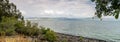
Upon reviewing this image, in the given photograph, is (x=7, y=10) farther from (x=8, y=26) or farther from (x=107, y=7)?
(x=107, y=7)

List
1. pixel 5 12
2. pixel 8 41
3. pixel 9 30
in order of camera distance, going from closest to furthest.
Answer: pixel 8 41
pixel 9 30
pixel 5 12

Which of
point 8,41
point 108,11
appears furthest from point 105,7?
point 8,41

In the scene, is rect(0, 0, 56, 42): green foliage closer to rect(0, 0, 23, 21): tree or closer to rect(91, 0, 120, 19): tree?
rect(0, 0, 23, 21): tree

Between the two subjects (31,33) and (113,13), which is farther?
(31,33)

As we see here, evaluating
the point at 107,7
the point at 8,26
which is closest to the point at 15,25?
the point at 8,26

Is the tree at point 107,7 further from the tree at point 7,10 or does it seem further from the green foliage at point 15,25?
the tree at point 7,10

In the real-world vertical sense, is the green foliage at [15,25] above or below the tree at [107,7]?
below

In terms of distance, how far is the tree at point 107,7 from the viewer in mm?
12875

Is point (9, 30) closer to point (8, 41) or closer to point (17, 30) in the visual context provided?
point (17, 30)

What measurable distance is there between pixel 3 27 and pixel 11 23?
72 cm

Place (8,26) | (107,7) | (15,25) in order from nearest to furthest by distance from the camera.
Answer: (107,7), (8,26), (15,25)

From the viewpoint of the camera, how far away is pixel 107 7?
13469mm

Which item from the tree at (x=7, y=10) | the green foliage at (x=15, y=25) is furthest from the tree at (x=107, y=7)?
the tree at (x=7, y=10)

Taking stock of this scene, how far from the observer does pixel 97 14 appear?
13.9 meters
